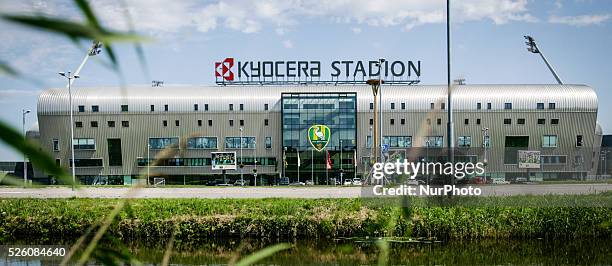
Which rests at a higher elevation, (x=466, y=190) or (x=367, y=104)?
(x=367, y=104)

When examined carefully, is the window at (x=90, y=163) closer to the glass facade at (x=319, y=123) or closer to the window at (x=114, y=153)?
the window at (x=114, y=153)

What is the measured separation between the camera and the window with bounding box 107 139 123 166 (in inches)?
2958

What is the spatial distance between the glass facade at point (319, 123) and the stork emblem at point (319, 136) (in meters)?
0.40

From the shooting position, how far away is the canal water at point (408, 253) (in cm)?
1662

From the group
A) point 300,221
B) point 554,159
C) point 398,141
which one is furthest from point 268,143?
point 300,221

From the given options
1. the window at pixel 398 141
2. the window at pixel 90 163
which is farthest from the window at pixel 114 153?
the window at pixel 398 141

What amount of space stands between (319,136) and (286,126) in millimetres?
4194

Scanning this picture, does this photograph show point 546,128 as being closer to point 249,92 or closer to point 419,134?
point 249,92

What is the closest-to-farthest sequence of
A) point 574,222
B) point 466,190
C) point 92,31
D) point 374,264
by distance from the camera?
point 92,31 → point 374,264 → point 574,222 → point 466,190

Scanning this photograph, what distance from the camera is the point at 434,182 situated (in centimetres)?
2181

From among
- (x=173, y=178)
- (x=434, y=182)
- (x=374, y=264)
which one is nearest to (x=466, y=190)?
(x=434, y=182)

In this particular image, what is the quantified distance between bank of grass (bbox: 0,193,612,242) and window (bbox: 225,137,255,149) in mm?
52316

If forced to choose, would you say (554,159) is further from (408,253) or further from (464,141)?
(408,253)

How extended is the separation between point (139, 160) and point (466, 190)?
59.0m
